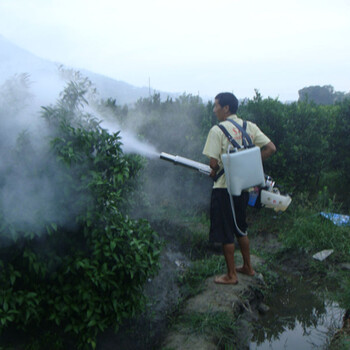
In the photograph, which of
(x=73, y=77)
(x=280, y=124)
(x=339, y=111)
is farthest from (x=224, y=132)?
(x=339, y=111)

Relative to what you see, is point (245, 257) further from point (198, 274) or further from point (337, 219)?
point (337, 219)

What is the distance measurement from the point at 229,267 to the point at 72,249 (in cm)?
179

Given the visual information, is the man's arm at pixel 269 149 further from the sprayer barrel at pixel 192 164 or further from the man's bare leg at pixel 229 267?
the man's bare leg at pixel 229 267

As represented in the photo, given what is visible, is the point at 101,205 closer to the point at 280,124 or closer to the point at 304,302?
the point at 304,302

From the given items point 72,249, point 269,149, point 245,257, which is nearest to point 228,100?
point 269,149

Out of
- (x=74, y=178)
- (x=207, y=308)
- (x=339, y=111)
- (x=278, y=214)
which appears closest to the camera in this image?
(x=74, y=178)

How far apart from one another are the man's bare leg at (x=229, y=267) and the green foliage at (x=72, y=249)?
1198 millimetres

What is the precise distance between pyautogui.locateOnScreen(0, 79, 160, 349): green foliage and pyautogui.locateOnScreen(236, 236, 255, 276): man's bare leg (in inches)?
56.8

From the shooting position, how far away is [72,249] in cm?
294

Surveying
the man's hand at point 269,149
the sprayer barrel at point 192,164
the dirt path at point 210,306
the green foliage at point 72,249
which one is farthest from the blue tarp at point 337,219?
the green foliage at point 72,249

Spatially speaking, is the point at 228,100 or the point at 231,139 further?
the point at 228,100

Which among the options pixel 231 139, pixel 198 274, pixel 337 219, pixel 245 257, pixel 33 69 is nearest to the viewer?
pixel 33 69

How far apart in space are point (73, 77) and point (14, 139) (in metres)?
0.76

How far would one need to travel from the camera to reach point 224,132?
3.82 metres
